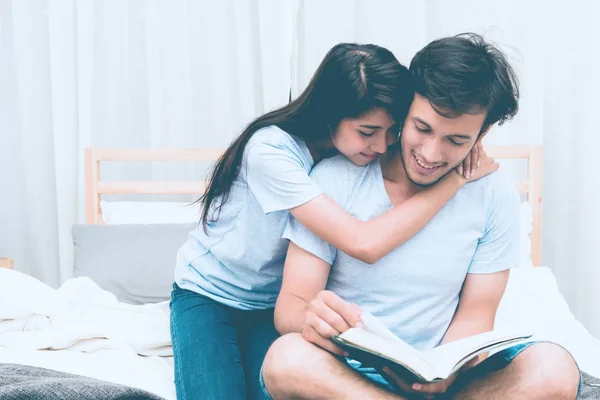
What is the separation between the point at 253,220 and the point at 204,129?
4.06 ft

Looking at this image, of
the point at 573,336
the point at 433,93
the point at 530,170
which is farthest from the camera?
the point at 530,170

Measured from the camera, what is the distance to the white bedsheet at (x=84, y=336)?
1426 millimetres

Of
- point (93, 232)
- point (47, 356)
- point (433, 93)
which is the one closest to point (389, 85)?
point (433, 93)

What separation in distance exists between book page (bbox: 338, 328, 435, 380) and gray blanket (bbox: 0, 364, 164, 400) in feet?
1.26

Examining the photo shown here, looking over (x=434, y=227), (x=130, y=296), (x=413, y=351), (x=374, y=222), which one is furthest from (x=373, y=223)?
(x=130, y=296)

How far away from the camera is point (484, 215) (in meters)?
1.37

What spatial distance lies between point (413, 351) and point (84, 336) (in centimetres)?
86

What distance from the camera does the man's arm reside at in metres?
1.34

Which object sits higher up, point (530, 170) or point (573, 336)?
point (530, 170)

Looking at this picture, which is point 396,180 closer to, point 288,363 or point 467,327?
point 467,327

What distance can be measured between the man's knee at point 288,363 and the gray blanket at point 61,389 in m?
0.21

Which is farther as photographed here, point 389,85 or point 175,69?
point 175,69

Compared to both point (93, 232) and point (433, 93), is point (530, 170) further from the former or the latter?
point (93, 232)

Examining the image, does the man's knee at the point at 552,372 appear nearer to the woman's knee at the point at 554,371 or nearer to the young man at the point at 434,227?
the woman's knee at the point at 554,371
